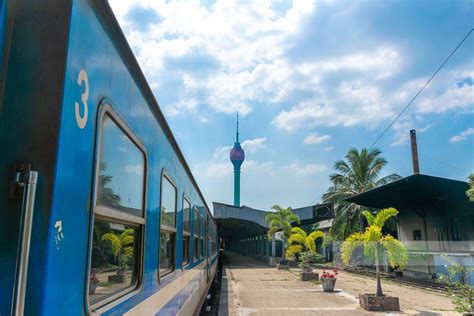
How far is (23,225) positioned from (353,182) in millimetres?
29460

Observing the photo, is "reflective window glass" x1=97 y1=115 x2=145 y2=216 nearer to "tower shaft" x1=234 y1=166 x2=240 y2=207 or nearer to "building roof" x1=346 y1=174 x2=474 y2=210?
"building roof" x1=346 y1=174 x2=474 y2=210

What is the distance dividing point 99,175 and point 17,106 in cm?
56

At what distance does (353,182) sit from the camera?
29.2m

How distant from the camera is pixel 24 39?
1558mm

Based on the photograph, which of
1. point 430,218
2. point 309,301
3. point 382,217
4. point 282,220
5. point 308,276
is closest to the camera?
point 382,217

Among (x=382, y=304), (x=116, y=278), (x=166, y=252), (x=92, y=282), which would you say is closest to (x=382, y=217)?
(x=382, y=304)

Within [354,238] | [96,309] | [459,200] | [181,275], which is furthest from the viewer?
[459,200]

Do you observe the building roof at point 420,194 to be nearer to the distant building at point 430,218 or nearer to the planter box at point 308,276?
the distant building at point 430,218

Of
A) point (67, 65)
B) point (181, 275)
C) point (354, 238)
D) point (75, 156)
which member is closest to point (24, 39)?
point (67, 65)

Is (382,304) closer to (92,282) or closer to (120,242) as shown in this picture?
(120,242)

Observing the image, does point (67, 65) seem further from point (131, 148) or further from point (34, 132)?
point (131, 148)

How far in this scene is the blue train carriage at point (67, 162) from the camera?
1386 mm

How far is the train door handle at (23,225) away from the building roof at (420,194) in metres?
17.5

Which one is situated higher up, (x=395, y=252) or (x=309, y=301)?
(x=395, y=252)
